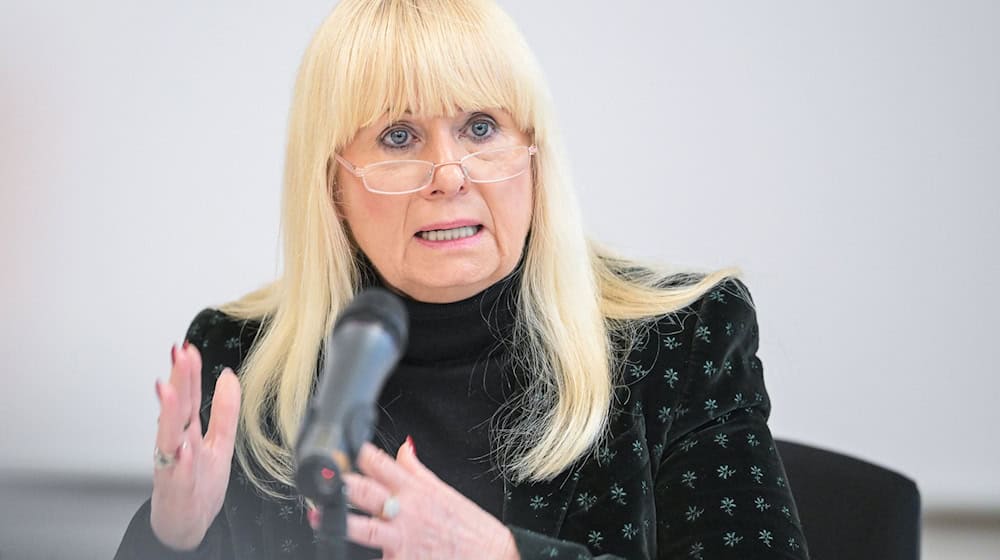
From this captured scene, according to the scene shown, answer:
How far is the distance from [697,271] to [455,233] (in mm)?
436

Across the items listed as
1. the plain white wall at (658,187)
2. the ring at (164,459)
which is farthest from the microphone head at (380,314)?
the plain white wall at (658,187)

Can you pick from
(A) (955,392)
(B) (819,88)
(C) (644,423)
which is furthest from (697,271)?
(A) (955,392)

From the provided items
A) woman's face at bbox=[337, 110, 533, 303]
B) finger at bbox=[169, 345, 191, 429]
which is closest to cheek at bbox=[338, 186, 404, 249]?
woman's face at bbox=[337, 110, 533, 303]

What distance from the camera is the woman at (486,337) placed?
5.57 ft

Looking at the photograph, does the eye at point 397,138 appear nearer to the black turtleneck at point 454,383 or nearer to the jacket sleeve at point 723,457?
the black turtleneck at point 454,383

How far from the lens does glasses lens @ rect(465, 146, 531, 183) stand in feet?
5.69

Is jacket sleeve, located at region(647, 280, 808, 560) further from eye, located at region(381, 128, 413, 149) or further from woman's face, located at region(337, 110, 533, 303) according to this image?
eye, located at region(381, 128, 413, 149)

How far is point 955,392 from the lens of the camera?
2.69 m

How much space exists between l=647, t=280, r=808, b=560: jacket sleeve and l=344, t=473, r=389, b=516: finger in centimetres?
55

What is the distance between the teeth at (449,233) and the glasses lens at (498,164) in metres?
0.07

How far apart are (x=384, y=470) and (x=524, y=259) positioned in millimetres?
695

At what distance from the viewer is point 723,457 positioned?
1.69 metres

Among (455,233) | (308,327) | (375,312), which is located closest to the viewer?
(375,312)

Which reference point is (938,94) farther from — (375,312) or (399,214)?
(375,312)
